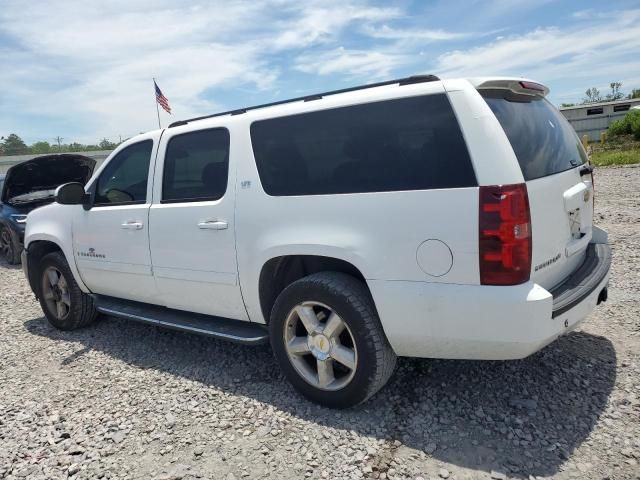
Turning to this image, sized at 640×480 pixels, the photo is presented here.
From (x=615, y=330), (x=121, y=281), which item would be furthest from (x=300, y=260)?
(x=615, y=330)

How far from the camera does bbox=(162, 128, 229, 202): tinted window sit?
11.6ft

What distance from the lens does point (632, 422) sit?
2.70 metres

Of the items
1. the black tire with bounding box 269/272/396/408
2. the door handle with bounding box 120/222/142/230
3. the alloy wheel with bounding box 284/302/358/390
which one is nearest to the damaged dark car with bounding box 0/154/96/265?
the door handle with bounding box 120/222/142/230

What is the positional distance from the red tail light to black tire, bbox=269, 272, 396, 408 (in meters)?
0.75

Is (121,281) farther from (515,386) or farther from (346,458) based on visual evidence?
(515,386)

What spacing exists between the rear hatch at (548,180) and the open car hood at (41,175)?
28.5 feet

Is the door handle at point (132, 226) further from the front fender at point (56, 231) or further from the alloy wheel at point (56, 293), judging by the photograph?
the alloy wheel at point (56, 293)

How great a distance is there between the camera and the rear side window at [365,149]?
2.58 meters

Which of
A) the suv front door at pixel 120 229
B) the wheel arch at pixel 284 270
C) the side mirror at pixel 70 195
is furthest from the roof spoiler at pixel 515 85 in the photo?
the side mirror at pixel 70 195

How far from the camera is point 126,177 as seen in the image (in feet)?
14.2

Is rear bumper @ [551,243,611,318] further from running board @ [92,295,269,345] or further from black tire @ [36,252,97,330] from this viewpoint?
black tire @ [36,252,97,330]

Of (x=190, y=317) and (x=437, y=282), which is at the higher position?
(x=437, y=282)

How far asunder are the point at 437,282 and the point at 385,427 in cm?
98

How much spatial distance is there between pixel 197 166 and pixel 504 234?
236 cm
